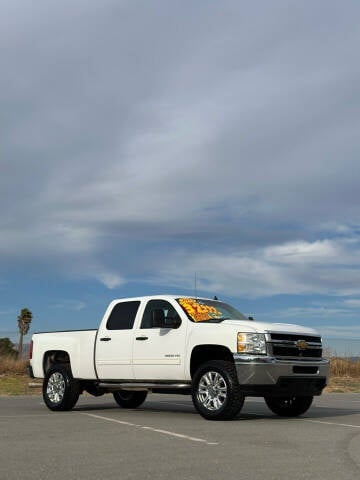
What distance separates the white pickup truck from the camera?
12.2 m

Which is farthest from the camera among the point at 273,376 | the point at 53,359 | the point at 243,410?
the point at 53,359

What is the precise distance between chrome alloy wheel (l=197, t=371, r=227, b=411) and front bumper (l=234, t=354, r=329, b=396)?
1.16ft

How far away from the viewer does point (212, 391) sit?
12281 millimetres

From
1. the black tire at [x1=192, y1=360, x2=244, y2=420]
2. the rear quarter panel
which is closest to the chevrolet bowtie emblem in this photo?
the black tire at [x1=192, y1=360, x2=244, y2=420]

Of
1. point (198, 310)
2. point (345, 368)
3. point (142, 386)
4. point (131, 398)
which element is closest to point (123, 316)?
point (142, 386)

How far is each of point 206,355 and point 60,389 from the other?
3.49 metres

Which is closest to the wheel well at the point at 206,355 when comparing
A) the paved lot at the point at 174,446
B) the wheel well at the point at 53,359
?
the paved lot at the point at 174,446

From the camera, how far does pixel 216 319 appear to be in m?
13.3

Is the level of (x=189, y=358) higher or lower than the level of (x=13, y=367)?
lower

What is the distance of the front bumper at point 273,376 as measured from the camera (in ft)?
39.3

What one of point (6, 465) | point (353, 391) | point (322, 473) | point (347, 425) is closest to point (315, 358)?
point (347, 425)

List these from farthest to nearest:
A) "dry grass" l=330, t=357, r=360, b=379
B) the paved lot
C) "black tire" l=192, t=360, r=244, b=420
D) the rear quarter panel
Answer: "dry grass" l=330, t=357, r=360, b=379, the rear quarter panel, "black tire" l=192, t=360, r=244, b=420, the paved lot

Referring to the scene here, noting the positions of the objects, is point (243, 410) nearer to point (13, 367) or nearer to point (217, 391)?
point (217, 391)

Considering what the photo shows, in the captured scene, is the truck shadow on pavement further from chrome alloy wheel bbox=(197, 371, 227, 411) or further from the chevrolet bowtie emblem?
the chevrolet bowtie emblem
